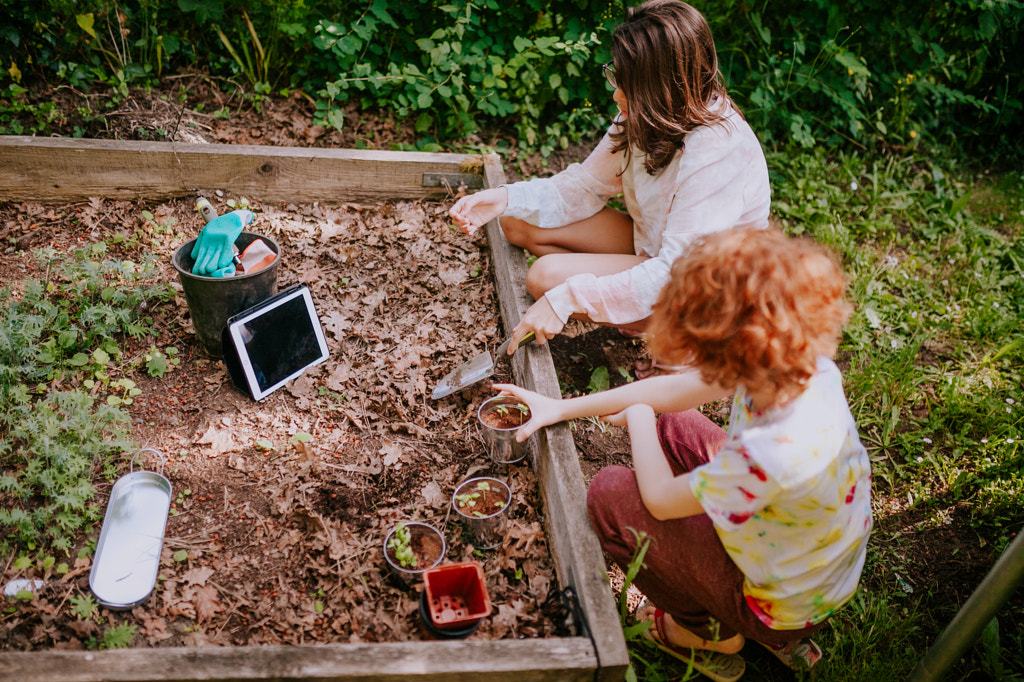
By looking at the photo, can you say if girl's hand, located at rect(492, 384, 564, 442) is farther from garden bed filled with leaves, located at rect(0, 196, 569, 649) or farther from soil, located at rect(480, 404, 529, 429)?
garden bed filled with leaves, located at rect(0, 196, 569, 649)

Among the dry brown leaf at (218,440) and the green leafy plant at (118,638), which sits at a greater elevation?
the green leafy plant at (118,638)

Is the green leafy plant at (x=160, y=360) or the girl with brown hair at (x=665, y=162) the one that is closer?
the girl with brown hair at (x=665, y=162)

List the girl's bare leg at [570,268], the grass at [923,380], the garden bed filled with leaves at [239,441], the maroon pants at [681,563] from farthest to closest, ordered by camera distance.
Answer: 1. the girl's bare leg at [570,268]
2. the grass at [923,380]
3. the garden bed filled with leaves at [239,441]
4. the maroon pants at [681,563]

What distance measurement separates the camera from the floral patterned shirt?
1.44 metres

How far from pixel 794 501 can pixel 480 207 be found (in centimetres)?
187

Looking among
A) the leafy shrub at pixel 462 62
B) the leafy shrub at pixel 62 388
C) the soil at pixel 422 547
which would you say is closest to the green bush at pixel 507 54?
the leafy shrub at pixel 462 62

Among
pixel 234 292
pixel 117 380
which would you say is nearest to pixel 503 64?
pixel 234 292

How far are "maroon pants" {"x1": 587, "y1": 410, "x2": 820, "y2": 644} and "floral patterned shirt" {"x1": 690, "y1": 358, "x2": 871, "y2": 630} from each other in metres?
0.06

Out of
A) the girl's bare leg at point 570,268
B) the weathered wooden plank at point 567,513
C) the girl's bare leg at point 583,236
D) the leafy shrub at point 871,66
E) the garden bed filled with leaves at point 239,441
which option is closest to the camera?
the weathered wooden plank at point 567,513

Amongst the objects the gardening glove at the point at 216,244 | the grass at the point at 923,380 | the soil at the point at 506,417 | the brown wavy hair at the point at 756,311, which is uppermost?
the brown wavy hair at the point at 756,311

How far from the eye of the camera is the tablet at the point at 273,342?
2.38 meters

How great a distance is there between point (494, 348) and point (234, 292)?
103 centimetres

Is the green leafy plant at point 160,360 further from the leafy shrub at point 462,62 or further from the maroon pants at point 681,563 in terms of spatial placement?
the maroon pants at point 681,563

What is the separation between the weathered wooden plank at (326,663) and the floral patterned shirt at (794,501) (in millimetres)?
472
